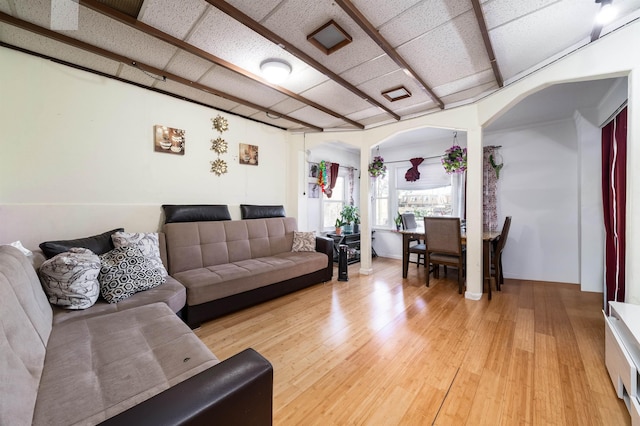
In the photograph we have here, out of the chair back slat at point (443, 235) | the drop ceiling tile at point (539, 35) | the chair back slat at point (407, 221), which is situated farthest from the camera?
the chair back slat at point (407, 221)

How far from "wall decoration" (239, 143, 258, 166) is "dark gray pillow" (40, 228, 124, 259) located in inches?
73.6

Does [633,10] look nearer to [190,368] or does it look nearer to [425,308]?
[425,308]

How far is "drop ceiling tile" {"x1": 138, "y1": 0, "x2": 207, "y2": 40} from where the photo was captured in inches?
64.9

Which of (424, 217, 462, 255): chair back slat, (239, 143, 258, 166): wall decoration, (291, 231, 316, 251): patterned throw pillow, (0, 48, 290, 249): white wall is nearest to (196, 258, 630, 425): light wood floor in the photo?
(424, 217, 462, 255): chair back slat

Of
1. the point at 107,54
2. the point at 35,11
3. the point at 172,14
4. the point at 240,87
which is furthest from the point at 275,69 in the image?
the point at 35,11

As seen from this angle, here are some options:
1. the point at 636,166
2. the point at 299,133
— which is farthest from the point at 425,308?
the point at 299,133

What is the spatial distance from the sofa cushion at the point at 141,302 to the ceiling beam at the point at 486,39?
3021 millimetres

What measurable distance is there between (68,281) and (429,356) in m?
2.63

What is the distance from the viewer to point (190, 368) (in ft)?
3.56

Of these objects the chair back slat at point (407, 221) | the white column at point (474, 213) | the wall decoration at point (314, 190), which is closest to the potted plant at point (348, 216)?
the wall decoration at point (314, 190)

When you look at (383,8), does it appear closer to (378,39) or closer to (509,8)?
(378,39)

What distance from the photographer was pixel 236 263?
2986 mm

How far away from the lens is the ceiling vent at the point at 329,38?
1.84 metres

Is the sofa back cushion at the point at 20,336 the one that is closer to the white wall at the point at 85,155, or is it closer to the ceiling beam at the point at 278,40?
the white wall at the point at 85,155
